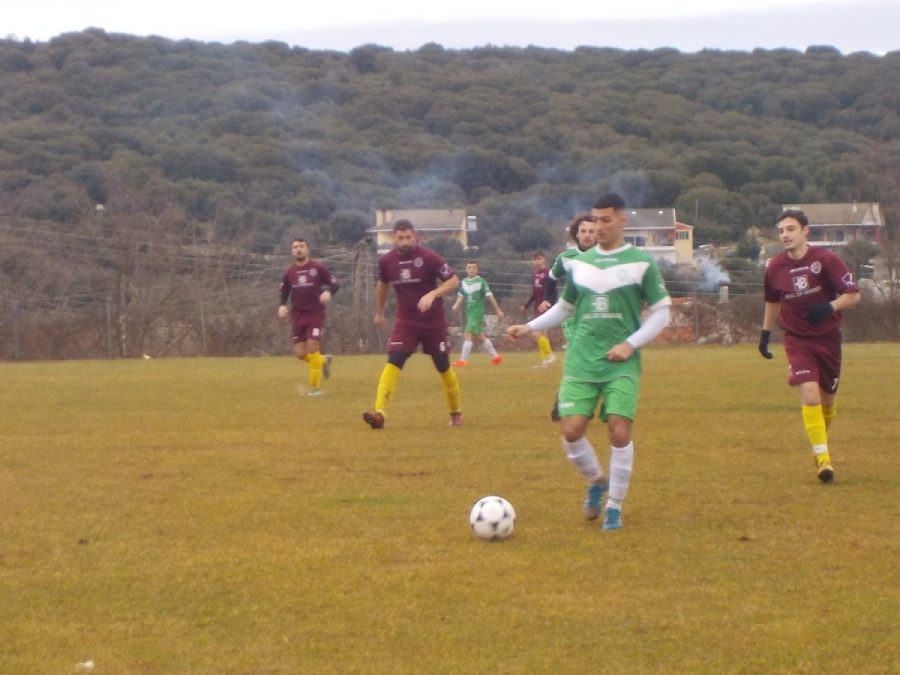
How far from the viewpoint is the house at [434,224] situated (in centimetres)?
5991

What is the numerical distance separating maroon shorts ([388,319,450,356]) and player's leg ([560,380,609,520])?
5572 mm

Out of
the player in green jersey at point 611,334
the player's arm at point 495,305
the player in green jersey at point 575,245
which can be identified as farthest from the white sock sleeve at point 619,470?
the player's arm at point 495,305

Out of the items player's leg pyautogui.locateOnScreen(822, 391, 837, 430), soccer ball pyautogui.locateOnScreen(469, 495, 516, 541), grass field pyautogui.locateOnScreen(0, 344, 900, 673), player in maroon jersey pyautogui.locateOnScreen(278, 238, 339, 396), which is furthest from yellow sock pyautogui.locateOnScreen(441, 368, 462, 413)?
soccer ball pyautogui.locateOnScreen(469, 495, 516, 541)


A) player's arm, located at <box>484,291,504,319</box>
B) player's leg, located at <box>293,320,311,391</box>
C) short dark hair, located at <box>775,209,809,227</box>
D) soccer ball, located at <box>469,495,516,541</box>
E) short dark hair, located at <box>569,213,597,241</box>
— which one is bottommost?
player's arm, located at <box>484,291,504,319</box>

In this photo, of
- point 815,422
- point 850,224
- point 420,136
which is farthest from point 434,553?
point 420,136

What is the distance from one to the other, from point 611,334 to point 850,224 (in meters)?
48.7

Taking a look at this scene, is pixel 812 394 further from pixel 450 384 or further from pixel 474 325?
pixel 474 325

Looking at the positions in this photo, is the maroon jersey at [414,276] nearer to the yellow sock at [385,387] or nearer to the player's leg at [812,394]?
the yellow sock at [385,387]

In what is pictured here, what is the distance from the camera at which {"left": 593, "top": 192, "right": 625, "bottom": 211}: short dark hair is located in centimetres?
737

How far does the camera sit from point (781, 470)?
9.73 m

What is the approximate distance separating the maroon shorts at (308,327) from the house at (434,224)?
40.1m

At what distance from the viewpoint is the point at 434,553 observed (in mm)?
6848

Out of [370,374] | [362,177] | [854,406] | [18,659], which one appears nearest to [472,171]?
[362,177]

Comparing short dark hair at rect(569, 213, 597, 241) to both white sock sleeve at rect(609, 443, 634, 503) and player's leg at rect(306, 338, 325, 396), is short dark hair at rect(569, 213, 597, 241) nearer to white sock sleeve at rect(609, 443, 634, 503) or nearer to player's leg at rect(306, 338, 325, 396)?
white sock sleeve at rect(609, 443, 634, 503)
